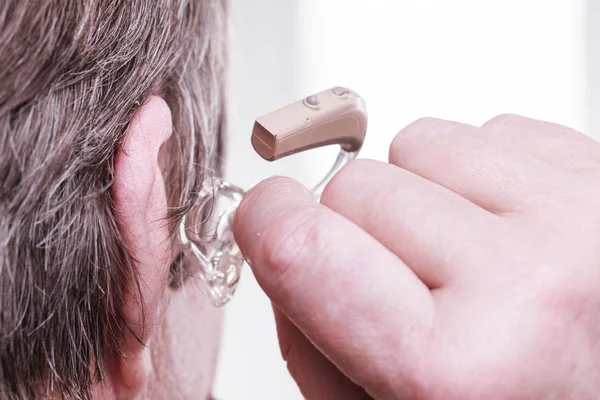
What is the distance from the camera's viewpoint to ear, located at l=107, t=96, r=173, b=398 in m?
0.50

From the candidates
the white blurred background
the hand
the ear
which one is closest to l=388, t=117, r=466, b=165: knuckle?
the hand

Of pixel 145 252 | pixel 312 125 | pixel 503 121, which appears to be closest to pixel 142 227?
pixel 145 252

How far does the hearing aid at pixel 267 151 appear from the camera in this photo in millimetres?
501

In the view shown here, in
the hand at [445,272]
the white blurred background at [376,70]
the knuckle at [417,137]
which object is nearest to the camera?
the hand at [445,272]

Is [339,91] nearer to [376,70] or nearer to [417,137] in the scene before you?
[417,137]

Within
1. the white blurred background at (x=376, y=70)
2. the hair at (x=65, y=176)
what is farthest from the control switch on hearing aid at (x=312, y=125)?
the white blurred background at (x=376, y=70)

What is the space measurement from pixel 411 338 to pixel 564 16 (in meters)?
1.38

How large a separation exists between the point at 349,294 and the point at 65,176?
0.21m

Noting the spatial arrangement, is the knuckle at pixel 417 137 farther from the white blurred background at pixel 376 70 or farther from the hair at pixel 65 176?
the white blurred background at pixel 376 70

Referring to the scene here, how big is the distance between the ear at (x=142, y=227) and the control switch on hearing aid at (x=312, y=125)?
8 centimetres

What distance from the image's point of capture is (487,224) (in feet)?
1.42

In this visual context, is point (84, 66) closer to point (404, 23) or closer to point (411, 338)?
point (411, 338)

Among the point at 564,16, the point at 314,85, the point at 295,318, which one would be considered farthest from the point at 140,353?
the point at 564,16

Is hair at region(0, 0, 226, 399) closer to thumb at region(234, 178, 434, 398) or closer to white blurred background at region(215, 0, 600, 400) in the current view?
thumb at region(234, 178, 434, 398)
